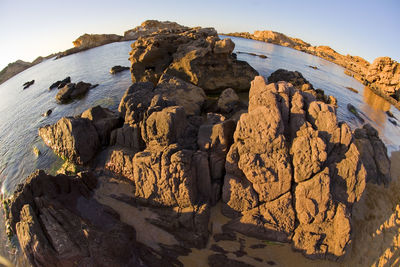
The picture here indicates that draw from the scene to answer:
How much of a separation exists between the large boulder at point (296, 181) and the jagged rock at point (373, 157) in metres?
4.22

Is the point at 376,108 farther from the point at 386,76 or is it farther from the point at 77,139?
the point at 77,139

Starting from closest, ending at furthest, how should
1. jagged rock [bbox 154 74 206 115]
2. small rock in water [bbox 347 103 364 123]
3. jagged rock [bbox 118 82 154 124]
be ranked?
jagged rock [bbox 118 82 154 124] → jagged rock [bbox 154 74 206 115] → small rock in water [bbox 347 103 364 123]

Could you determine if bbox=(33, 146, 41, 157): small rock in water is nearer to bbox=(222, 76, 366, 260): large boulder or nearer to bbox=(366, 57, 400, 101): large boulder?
bbox=(222, 76, 366, 260): large boulder

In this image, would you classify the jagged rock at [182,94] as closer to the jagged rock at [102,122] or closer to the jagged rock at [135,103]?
the jagged rock at [135,103]

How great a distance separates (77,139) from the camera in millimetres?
10531

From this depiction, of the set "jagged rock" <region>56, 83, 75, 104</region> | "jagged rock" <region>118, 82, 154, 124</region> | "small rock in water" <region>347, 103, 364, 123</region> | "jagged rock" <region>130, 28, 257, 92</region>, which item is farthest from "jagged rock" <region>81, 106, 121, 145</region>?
"small rock in water" <region>347, 103, 364, 123</region>

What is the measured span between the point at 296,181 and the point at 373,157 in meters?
7.13

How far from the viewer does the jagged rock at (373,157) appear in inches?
414

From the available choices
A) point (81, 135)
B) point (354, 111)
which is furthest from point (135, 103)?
point (354, 111)

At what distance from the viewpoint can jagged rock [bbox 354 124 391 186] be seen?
34.5ft

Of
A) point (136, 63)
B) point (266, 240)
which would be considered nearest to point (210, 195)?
point (266, 240)

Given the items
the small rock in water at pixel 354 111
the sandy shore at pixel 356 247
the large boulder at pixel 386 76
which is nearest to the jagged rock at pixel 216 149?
the sandy shore at pixel 356 247

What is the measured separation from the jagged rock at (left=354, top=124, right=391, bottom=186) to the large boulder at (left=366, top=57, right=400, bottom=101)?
109 feet

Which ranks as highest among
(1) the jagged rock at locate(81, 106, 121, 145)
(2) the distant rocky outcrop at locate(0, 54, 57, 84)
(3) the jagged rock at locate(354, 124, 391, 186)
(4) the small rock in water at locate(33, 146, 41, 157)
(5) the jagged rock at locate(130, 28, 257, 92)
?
(2) the distant rocky outcrop at locate(0, 54, 57, 84)
